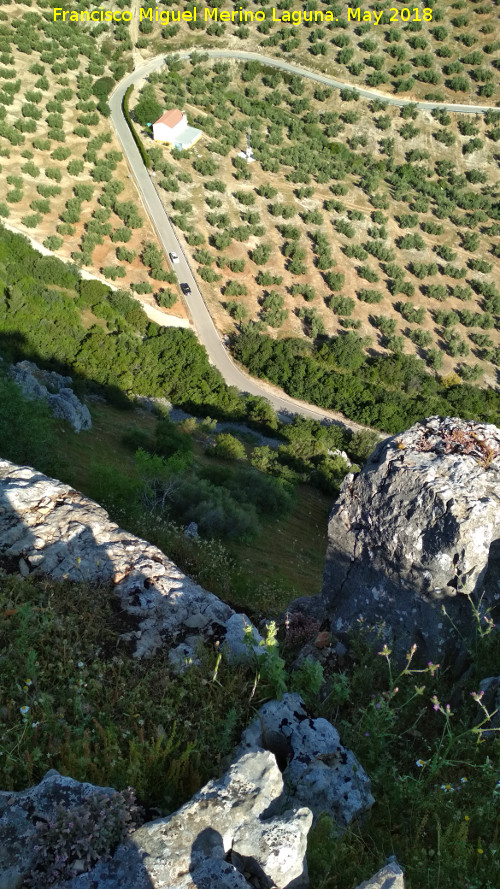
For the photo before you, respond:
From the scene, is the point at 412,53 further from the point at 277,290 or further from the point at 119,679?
the point at 119,679

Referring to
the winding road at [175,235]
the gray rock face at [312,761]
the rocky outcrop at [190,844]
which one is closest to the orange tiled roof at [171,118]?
the winding road at [175,235]

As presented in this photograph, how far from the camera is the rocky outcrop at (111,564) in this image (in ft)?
30.4

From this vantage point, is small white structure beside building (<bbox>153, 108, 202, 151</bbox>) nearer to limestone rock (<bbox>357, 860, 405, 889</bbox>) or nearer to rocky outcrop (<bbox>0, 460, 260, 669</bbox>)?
rocky outcrop (<bbox>0, 460, 260, 669</bbox>)

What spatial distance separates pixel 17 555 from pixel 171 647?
3.19 meters

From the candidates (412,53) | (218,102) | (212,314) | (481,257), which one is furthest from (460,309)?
(412,53)

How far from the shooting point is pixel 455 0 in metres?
86.9

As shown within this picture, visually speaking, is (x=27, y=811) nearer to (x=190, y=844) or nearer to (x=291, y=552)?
(x=190, y=844)

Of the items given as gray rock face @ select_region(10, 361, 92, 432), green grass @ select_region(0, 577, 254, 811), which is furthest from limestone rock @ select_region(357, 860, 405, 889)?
gray rock face @ select_region(10, 361, 92, 432)

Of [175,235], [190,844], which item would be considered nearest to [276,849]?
[190,844]

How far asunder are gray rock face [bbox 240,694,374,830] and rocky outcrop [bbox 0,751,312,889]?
0.76 meters

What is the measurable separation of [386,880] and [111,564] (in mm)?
6250

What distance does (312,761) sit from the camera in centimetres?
744

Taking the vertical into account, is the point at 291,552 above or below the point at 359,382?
below

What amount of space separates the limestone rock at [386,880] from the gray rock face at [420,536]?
15.1 feet
